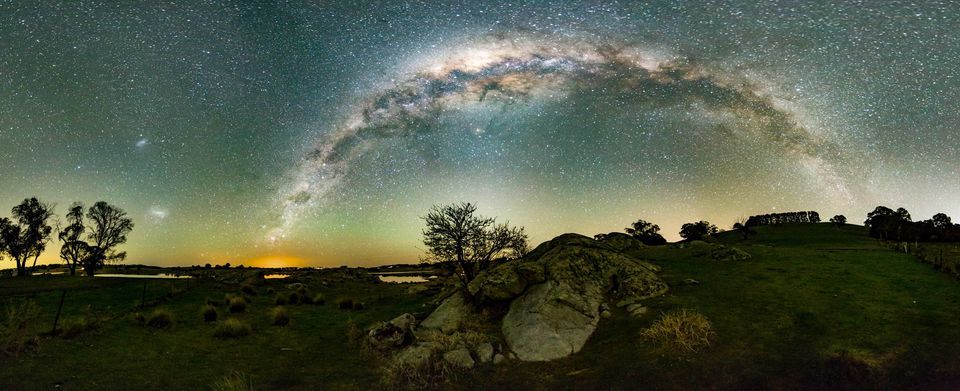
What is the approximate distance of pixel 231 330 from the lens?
2230 centimetres

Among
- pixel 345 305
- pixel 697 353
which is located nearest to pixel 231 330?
pixel 345 305

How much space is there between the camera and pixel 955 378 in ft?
39.9

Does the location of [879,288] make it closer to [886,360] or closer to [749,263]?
[749,263]

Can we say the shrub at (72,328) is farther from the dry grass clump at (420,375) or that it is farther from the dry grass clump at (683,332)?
the dry grass clump at (683,332)

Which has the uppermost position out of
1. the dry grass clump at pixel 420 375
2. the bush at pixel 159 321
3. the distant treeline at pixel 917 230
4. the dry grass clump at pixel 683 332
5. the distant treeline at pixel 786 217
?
the distant treeline at pixel 786 217

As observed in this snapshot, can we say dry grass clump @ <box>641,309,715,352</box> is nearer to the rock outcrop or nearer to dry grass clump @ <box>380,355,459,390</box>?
the rock outcrop

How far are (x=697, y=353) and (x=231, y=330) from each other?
71.6 ft

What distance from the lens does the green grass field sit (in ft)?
44.0

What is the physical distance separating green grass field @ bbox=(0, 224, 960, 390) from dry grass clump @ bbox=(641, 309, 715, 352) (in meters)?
0.42

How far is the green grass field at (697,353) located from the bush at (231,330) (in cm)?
40

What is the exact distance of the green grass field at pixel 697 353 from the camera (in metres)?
13.4

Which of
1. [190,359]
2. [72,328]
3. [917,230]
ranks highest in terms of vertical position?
[917,230]

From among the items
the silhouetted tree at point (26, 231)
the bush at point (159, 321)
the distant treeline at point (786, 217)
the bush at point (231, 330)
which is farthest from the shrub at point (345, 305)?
the distant treeline at point (786, 217)

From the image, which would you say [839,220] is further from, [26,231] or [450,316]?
[26,231]
